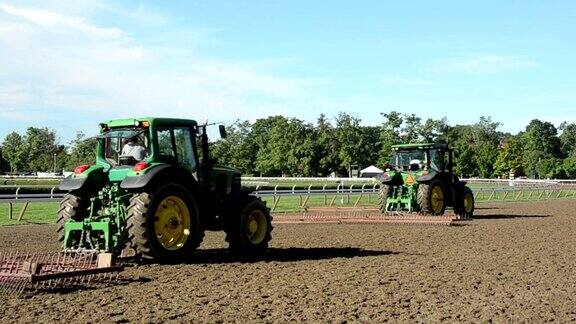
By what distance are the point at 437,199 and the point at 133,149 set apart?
13721mm

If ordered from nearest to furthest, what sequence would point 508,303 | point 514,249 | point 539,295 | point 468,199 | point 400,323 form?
point 400,323 → point 508,303 → point 539,295 → point 514,249 → point 468,199

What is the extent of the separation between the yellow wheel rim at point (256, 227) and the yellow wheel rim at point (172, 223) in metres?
1.55

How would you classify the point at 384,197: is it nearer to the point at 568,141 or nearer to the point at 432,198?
the point at 432,198

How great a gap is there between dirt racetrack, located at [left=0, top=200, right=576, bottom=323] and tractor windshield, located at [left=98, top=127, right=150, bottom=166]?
1.76 m

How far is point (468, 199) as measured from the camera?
2441cm

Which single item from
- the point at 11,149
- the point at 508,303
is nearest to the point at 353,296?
the point at 508,303

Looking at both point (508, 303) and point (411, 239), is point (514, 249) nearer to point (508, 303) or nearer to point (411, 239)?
point (411, 239)

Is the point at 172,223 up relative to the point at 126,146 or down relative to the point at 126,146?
down

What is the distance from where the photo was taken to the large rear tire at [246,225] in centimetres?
1217

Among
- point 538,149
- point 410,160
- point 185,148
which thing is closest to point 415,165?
point 410,160

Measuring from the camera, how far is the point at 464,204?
79.5 ft

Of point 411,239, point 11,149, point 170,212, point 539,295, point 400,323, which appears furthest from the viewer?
point 11,149

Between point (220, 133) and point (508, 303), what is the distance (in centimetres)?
529

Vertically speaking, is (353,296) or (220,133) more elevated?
(220,133)
